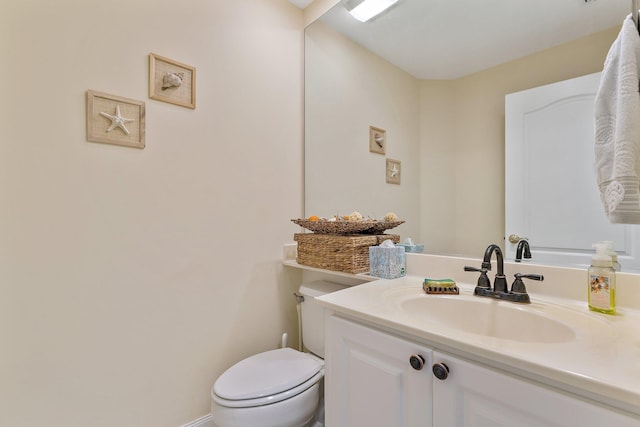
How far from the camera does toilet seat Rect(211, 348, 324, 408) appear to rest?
1073 mm

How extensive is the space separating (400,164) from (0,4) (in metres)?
1.60

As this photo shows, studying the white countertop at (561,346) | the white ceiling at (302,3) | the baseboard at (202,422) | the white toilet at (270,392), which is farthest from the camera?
the white ceiling at (302,3)

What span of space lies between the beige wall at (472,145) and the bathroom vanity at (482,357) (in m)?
0.17

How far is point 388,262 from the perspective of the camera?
122 cm

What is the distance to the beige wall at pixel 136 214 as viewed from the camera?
0.99 m

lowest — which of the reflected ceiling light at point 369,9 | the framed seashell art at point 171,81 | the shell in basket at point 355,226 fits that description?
the shell in basket at point 355,226

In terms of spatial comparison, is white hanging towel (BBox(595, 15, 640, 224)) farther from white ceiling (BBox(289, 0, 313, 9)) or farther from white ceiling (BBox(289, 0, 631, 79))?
white ceiling (BBox(289, 0, 313, 9))

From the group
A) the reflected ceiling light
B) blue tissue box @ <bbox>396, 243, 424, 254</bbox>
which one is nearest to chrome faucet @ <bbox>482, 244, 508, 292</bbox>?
blue tissue box @ <bbox>396, 243, 424, 254</bbox>

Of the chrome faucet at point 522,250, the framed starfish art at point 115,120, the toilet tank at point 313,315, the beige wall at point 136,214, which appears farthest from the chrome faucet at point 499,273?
the framed starfish art at point 115,120

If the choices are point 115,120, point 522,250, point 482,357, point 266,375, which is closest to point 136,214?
point 115,120

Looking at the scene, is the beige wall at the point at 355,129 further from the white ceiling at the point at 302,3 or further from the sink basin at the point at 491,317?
the sink basin at the point at 491,317

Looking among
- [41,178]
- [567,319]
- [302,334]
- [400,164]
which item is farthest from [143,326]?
[567,319]

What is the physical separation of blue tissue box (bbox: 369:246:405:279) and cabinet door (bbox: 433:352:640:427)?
0.55 meters

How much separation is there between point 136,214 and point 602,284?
1611mm
